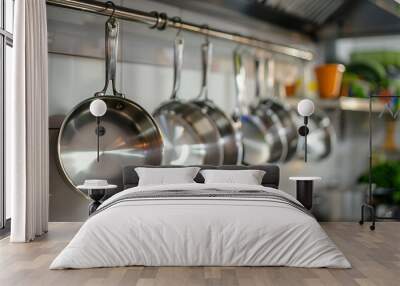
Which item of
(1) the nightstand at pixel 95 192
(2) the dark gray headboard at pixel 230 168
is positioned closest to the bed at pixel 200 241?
(1) the nightstand at pixel 95 192

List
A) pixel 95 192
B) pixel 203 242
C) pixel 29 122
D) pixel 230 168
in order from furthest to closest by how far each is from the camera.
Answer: pixel 230 168 < pixel 95 192 < pixel 29 122 < pixel 203 242

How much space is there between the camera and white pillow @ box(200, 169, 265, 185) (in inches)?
233

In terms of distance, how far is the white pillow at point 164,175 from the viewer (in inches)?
233

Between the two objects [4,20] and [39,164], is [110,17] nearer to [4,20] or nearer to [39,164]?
[4,20]

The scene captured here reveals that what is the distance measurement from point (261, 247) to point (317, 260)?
373 mm

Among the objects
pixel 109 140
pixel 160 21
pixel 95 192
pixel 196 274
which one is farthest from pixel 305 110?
pixel 196 274

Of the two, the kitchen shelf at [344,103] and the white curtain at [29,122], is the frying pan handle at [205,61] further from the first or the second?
the white curtain at [29,122]

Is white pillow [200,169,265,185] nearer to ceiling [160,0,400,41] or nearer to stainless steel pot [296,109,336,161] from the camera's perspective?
stainless steel pot [296,109,336,161]

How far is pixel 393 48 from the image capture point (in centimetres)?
684

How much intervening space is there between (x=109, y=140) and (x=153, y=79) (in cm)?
77

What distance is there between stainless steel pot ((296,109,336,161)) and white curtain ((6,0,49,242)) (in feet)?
8.88

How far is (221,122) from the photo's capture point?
21.3 ft

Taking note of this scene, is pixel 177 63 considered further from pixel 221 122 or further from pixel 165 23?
pixel 221 122

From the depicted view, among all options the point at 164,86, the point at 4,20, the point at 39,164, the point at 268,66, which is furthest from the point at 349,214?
the point at 4,20
